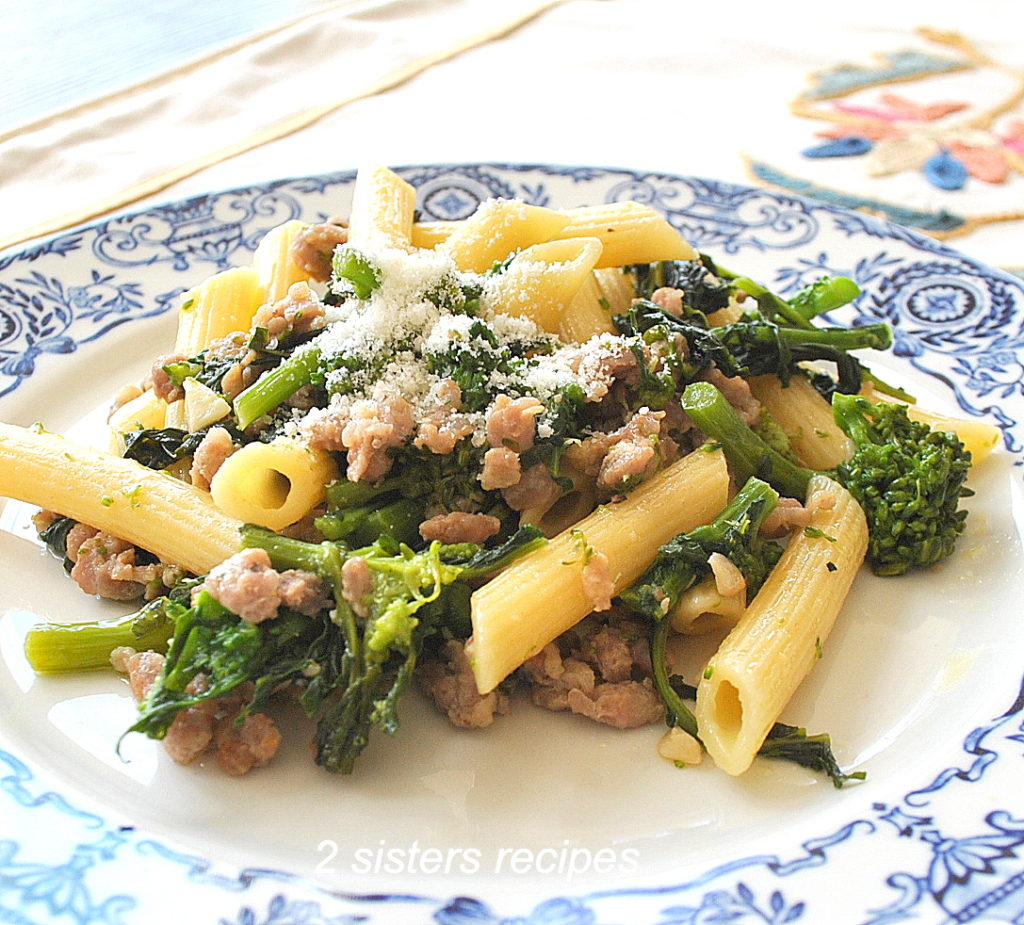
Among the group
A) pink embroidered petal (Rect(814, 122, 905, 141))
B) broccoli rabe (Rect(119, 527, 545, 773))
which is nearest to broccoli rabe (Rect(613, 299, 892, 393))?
broccoli rabe (Rect(119, 527, 545, 773))

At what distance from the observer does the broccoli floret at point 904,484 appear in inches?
123

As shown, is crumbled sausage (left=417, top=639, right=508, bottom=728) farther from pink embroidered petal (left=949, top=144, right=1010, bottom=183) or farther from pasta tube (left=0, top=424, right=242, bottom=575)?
pink embroidered petal (left=949, top=144, right=1010, bottom=183)

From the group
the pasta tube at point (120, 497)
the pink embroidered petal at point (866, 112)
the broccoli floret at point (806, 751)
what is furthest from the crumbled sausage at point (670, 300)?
the pink embroidered petal at point (866, 112)

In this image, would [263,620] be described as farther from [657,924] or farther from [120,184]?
[120,184]

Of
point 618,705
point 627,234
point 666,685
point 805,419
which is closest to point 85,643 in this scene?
point 618,705

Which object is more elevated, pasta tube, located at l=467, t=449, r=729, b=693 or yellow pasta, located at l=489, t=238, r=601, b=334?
yellow pasta, located at l=489, t=238, r=601, b=334

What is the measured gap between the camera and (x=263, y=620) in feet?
8.32

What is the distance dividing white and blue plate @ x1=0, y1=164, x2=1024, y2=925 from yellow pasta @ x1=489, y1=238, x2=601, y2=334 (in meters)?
1.16

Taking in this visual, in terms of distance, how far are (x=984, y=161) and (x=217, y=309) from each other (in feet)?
13.4

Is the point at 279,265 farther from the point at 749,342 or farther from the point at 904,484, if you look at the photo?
the point at 904,484

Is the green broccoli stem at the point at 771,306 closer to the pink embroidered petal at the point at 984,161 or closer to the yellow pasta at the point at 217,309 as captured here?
the yellow pasta at the point at 217,309

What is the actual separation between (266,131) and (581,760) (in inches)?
161

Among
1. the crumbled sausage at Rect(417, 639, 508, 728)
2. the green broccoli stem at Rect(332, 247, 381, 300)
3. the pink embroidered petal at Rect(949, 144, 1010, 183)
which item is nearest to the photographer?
the crumbled sausage at Rect(417, 639, 508, 728)

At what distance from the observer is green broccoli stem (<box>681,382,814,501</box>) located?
3109mm
